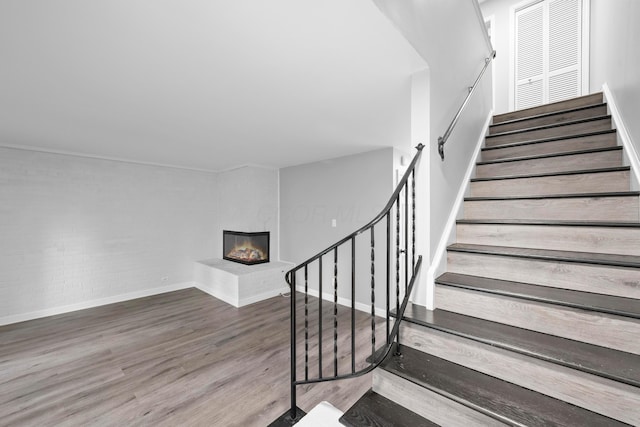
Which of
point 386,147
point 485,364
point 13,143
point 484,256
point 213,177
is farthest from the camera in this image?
point 213,177

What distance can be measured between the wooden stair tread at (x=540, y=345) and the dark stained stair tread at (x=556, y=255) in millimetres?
432

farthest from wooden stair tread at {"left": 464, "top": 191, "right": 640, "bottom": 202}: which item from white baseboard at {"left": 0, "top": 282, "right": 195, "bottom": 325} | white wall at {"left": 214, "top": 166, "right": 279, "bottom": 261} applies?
white baseboard at {"left": 0, "top": 282, "right": 195, "bottom": 325}

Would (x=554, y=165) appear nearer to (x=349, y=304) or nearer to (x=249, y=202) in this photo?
(x=349, y=304)

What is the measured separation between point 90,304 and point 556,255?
5.43m

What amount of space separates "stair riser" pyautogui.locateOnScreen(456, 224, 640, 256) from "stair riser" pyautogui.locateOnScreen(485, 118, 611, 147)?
3.84 feet

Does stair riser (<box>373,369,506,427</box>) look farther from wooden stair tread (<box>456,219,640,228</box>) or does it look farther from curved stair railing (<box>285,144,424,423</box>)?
wooden stair tread (<box>456,219,640,228</box>)

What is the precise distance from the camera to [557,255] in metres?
1.55

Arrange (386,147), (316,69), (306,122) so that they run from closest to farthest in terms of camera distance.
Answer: (316,69) < (306,122) < (386,147)

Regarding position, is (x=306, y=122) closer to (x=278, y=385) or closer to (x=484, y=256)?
(x=484, y=256)

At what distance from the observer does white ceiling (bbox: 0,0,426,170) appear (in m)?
1.20

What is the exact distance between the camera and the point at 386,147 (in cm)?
362

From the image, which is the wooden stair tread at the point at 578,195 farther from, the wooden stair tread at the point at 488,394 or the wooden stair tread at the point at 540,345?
the wooden stair tread at the point at 488,394

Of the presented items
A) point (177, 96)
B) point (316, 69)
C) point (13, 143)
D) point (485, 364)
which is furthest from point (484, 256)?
point (13, 143)

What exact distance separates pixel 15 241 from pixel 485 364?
517 centimetres
